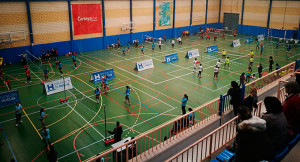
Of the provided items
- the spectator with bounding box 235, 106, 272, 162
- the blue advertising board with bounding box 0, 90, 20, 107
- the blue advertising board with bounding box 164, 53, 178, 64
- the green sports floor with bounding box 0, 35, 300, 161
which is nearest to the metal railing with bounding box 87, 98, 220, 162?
the green sports floor with bounding box 0, 35, 300, 161

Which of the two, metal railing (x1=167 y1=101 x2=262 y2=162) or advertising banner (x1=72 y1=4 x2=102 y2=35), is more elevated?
advertising banner (x1=72 y1=4 x2=102 y2=35)

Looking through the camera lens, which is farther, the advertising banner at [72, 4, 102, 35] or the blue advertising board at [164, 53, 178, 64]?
the advertising banner at [72, 4, 102, 35]

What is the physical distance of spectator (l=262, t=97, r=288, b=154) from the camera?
6.05 metres

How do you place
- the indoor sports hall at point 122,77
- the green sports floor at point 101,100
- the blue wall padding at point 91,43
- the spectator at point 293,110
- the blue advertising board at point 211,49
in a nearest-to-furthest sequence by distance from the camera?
the spectator at point 293,110, the indoor sports hall at point 122,77, the green sports floor at point 101,100, the blue wall padding at point 91,43, the blue advertising board at point 211,49

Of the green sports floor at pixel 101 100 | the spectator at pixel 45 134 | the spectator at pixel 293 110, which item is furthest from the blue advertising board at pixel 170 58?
the spectator at pixel 293 110

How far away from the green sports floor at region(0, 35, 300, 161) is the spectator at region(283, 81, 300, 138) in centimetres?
944

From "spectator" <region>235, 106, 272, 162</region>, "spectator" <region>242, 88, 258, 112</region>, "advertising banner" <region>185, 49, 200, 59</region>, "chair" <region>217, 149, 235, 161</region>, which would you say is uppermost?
"spectator" <region>235, 106, 272, 162</region>

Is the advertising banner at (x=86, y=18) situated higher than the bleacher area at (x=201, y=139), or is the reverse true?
the advertising banner at (x=86, y=18)

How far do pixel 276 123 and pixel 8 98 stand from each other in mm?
18772

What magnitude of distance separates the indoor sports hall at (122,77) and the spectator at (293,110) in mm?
2109

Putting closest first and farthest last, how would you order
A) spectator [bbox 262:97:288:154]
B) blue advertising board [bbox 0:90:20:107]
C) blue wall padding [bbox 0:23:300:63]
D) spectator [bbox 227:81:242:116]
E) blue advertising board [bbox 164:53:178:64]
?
spectator [bbox 262:97:288:154] < spectator [bbox 227:81:242:116] < blue advertising board [bbox 0:90:20:107] < blue wall padding [bbox 0:23:300:63] < blue advertising board [bbox 164:53:178:64]

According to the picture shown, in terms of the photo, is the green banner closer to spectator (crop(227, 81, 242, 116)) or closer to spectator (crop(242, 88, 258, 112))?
spectator (crop(227, 81, 242, 116))

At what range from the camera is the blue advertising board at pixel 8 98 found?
18195mm

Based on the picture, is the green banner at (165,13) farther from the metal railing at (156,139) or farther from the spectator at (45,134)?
the spectator at (45,134)
